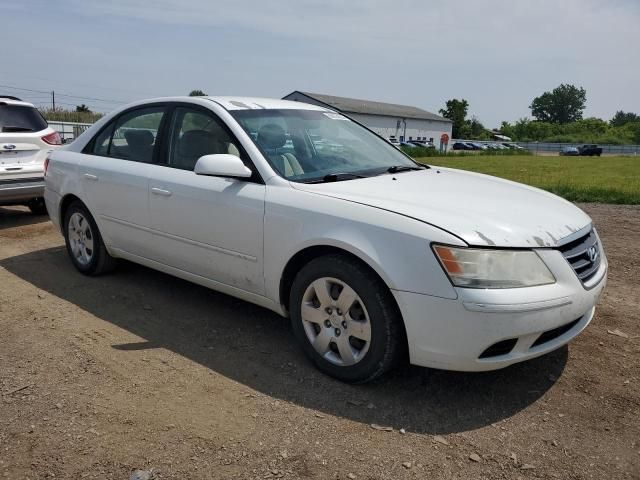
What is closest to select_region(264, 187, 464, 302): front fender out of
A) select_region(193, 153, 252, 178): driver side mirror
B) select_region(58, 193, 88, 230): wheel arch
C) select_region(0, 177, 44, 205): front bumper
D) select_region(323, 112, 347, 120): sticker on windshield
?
select_region(193, 153, 252, 178): driver side mirror

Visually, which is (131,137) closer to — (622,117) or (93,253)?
(93,253)

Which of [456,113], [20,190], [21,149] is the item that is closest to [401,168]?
[20,190]

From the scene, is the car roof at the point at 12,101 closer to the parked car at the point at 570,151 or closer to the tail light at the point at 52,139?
the tail light at the point at 52,139

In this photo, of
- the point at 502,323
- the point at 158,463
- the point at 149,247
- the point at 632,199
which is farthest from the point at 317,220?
the point at 632,199

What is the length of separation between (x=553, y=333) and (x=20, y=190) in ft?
22.8

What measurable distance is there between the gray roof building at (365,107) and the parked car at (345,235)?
60.1 metres

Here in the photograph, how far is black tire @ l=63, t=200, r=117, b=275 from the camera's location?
5.12 meters

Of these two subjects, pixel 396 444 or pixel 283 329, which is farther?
pixel 283 329

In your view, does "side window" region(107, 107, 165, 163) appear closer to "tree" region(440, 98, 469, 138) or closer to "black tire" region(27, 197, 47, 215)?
"black tire" region(27, 197, 47, 215)

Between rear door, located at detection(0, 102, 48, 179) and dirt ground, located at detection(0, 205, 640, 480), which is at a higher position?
rear door, located at detection(0, 102, 48, 179)

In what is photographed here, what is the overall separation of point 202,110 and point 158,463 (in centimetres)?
257

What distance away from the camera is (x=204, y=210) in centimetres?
394

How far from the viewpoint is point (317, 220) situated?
10.9 ft

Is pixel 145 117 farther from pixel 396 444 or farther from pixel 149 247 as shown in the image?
pixel 396 444
